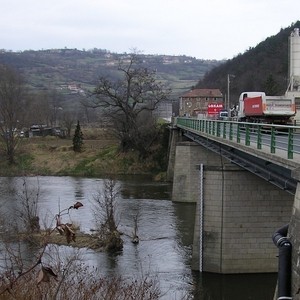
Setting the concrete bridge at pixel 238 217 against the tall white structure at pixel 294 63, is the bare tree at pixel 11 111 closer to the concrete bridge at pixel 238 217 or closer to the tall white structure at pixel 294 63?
the tall white structure at pixel 294 63

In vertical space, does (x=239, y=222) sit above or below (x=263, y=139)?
below

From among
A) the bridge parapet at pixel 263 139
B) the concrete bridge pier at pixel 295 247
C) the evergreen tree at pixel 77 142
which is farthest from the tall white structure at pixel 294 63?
the concrete bridge pier at pixel 295 247

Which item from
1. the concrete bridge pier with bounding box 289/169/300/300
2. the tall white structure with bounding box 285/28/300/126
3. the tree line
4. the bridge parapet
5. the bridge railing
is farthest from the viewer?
the tree line

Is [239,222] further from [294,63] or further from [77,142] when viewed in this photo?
[77,142]

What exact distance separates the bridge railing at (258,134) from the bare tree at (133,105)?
23765 millimetres

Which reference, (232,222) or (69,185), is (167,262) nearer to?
(232,222)

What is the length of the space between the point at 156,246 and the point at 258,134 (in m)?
9.73

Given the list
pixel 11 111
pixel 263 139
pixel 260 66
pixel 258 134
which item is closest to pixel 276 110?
pixel 263 139

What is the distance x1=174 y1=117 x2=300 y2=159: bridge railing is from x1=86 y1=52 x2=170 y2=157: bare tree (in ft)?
78.0

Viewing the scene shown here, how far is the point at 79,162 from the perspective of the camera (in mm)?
64750

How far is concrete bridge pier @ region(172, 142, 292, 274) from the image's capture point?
21.1 meters

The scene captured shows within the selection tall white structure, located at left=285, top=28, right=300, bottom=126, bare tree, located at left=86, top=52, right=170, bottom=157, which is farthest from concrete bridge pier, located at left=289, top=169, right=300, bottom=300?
bare tree, located at left=86, top=52, right=170, bottom=157

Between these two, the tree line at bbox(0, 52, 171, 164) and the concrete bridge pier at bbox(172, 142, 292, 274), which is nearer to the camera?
the concrete bridge pier at bbox(172, 142, 292, 274)

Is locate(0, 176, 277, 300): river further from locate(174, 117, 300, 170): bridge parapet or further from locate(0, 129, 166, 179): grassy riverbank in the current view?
locate(0, 129, 166, 179): grassy riverbank
